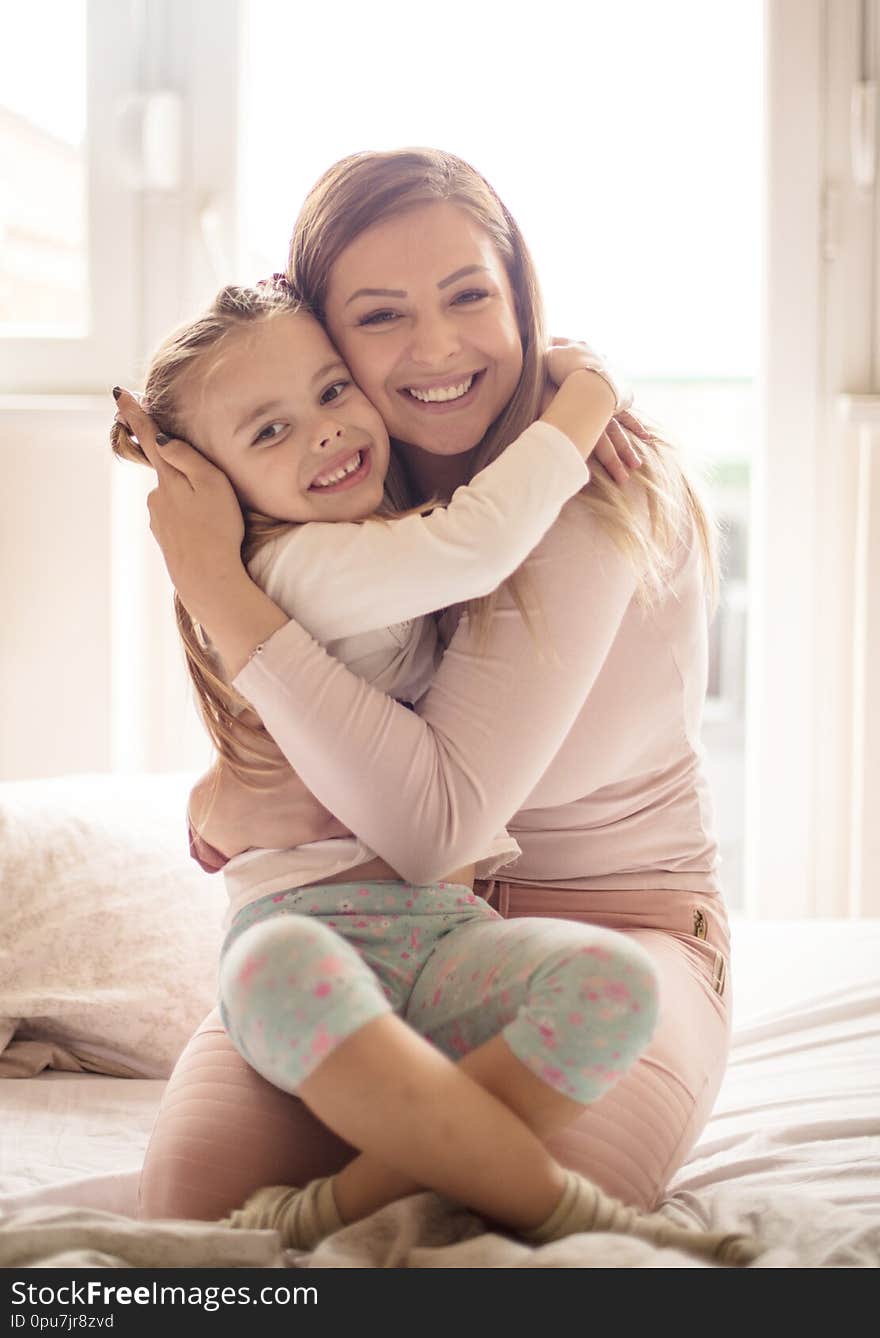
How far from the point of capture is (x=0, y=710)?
93.4 inches

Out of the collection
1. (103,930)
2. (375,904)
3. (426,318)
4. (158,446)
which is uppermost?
(426,318)

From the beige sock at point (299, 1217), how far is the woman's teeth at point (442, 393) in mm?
671

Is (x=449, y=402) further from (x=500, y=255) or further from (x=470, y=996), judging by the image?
(x=470, y=996)

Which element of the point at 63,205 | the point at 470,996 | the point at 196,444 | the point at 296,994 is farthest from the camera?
the point at 63,205

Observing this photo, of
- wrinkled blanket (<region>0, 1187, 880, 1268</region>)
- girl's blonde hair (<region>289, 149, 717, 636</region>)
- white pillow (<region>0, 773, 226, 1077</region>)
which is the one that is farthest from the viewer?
white pillow (<region>0, 773, 226, 1077</region>)

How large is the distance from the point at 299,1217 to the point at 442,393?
701mm

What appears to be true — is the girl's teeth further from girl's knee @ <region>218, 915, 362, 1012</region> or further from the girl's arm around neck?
girl's knee @ <region>218, 915, 362, 1012</region>

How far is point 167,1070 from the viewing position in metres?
1.44

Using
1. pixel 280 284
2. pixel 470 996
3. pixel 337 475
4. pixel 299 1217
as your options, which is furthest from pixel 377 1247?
pixel 280 284

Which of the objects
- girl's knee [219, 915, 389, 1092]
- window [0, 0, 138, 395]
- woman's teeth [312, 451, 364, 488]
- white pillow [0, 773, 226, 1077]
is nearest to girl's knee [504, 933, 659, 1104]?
girl's knee [219, 915, 389, 1092]

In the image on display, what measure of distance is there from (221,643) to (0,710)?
146 centimetres

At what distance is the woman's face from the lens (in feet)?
3.93

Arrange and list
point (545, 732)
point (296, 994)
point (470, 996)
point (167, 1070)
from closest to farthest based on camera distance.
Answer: point (296, 994) → point (470, 996) → point (545, 732) → point (167, 1070)
